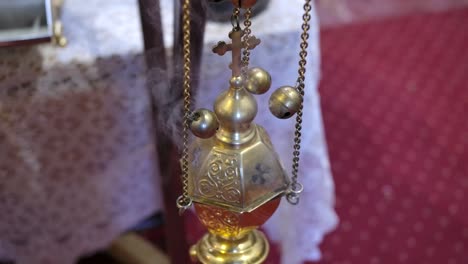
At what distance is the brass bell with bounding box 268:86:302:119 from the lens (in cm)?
41

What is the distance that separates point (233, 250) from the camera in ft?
1.55

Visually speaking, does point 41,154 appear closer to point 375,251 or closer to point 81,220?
point 81,220

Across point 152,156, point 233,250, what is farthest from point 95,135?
point 233,250

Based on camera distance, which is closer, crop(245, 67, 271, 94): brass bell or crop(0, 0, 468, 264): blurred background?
crop(245, 67, 271, 94): brass bell

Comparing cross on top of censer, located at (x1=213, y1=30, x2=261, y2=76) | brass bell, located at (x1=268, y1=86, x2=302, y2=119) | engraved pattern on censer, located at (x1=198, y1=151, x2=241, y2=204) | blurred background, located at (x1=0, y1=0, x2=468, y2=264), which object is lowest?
blurred background, located at (x1=0, y1=0, x2=468, y2=264)

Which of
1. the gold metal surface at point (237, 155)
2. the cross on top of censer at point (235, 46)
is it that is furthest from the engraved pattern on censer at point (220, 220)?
the cross on top of censer at point (235, 46)

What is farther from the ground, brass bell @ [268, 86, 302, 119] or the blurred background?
brass bell @ [268, 86, 302, 119]

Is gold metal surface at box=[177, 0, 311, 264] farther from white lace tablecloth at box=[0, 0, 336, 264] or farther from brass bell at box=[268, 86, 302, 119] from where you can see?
white lace tablecloth at box=[0, 0, 336, 264]

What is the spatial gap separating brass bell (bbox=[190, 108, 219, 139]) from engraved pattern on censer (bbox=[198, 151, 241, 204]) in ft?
0.09

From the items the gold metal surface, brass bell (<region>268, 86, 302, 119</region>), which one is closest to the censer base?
the gold metal surface

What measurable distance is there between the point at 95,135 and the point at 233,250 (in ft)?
1.62

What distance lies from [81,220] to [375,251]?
71cm

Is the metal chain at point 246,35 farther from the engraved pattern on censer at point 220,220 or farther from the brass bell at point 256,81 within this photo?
the engraved pattern on censer at point 220,220

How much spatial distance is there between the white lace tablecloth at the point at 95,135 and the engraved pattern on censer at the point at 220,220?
0.71 feet
